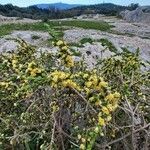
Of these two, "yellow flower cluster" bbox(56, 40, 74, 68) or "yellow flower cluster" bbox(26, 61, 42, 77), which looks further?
"yellow flower cluster" bbox(56, 40, 74, 68)

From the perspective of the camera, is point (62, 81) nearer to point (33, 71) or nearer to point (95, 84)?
point (95, 84)

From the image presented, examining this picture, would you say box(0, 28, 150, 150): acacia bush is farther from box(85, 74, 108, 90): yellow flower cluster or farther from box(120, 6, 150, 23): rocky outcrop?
box(120, 6, 150, 23): rocky outcrop

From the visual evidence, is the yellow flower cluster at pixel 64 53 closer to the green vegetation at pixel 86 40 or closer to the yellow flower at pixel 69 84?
the yellow flower at pixel 69 84

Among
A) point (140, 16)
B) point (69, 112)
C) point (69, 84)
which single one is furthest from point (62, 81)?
point (140, 16)

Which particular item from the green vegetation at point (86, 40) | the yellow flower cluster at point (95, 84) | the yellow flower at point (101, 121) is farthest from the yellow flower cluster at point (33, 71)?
the green vegetation at point (86, 40)

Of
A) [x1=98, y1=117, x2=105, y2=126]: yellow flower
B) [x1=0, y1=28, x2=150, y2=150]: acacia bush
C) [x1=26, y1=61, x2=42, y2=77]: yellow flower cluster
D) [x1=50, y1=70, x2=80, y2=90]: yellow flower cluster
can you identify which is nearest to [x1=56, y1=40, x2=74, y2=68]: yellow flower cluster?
[x1=0, y1=28, x2=150, y2=150]: acacia bush

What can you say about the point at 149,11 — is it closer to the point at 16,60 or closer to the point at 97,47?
the point at 97,47

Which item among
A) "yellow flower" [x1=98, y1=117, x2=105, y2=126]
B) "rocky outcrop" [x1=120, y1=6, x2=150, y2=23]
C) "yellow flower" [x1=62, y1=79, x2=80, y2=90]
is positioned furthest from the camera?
"rocky outcrop" [x1=120, y1=6, x2=150, y2=23]

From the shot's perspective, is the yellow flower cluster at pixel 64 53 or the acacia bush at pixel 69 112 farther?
the yellow flower cluster at pixel 64 53

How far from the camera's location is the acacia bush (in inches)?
181

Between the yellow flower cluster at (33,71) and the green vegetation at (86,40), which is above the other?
the yellow flower cluster at (33,71)

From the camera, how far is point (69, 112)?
5.01 meters

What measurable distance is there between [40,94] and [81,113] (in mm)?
473

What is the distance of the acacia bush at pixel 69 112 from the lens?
461 cm
